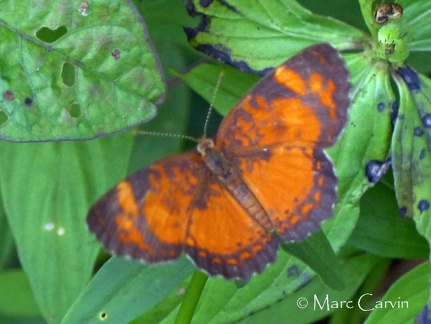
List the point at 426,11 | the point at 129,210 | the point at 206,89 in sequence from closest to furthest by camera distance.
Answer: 1. the point at 129,210
2. the point at 426,11
3. the point at 206,89

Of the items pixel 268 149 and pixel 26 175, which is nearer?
pixel 268 149

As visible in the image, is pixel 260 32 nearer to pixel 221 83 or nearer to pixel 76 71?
pixel 221 83

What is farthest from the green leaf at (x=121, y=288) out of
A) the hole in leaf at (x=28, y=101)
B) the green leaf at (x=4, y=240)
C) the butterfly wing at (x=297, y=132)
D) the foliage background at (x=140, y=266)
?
the green leaf at (x=4, y=240)

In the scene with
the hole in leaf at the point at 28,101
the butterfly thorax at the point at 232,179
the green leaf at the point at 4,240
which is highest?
the hole in leaf at the point at 28,101

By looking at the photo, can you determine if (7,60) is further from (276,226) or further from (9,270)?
(9,270)

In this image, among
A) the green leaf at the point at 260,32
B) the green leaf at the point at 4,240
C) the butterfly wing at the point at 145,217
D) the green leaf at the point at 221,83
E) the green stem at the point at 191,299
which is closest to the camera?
the butterfly wing at the point at 145,217

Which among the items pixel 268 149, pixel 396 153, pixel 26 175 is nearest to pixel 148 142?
pixel 26 175

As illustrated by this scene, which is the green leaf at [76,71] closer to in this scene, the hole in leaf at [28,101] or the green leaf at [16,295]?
the hole in leaf at [28,101]
